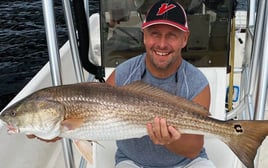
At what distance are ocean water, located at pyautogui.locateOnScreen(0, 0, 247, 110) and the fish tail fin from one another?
6025mm

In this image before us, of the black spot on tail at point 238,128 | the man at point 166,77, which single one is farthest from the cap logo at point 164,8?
the black spot on tail at point 238,128

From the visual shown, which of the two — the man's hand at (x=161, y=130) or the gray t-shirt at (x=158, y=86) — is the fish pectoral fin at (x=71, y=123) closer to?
the man's hand at (x=161, y=130)

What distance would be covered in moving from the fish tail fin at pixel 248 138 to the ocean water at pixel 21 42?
19.8 ft

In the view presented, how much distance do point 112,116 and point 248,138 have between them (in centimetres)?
60

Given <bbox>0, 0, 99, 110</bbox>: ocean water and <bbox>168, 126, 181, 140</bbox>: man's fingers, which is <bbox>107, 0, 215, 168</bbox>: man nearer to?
<bbox>168, 126, 181, 140</bbox>: man's fingers

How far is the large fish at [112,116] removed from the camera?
208 cm

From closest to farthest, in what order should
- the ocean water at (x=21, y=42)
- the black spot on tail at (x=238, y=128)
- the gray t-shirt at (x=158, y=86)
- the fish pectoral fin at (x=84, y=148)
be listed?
the black spot on tail at (x=238, y=128), the fish pectoral fin at (x=84, y=148), the gray t-shirt at (x=158, y=86), the ocean water at (x=21, y=42)

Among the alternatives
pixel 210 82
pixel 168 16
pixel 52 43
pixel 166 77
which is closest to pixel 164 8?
pixel 168 16

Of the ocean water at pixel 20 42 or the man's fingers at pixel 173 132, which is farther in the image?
the ocean water at pixel 20 42

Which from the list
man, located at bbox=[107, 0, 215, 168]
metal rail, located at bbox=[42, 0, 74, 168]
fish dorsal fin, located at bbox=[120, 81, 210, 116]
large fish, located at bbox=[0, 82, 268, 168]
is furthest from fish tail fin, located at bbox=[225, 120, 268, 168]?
metal rail, located at bbox=[42, 0, 74, 168]

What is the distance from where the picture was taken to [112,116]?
213 cm

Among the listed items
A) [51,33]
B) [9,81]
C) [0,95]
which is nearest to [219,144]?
[51,33]

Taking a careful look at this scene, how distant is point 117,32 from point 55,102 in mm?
1688

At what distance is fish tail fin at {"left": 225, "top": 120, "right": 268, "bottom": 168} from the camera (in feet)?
6.98
